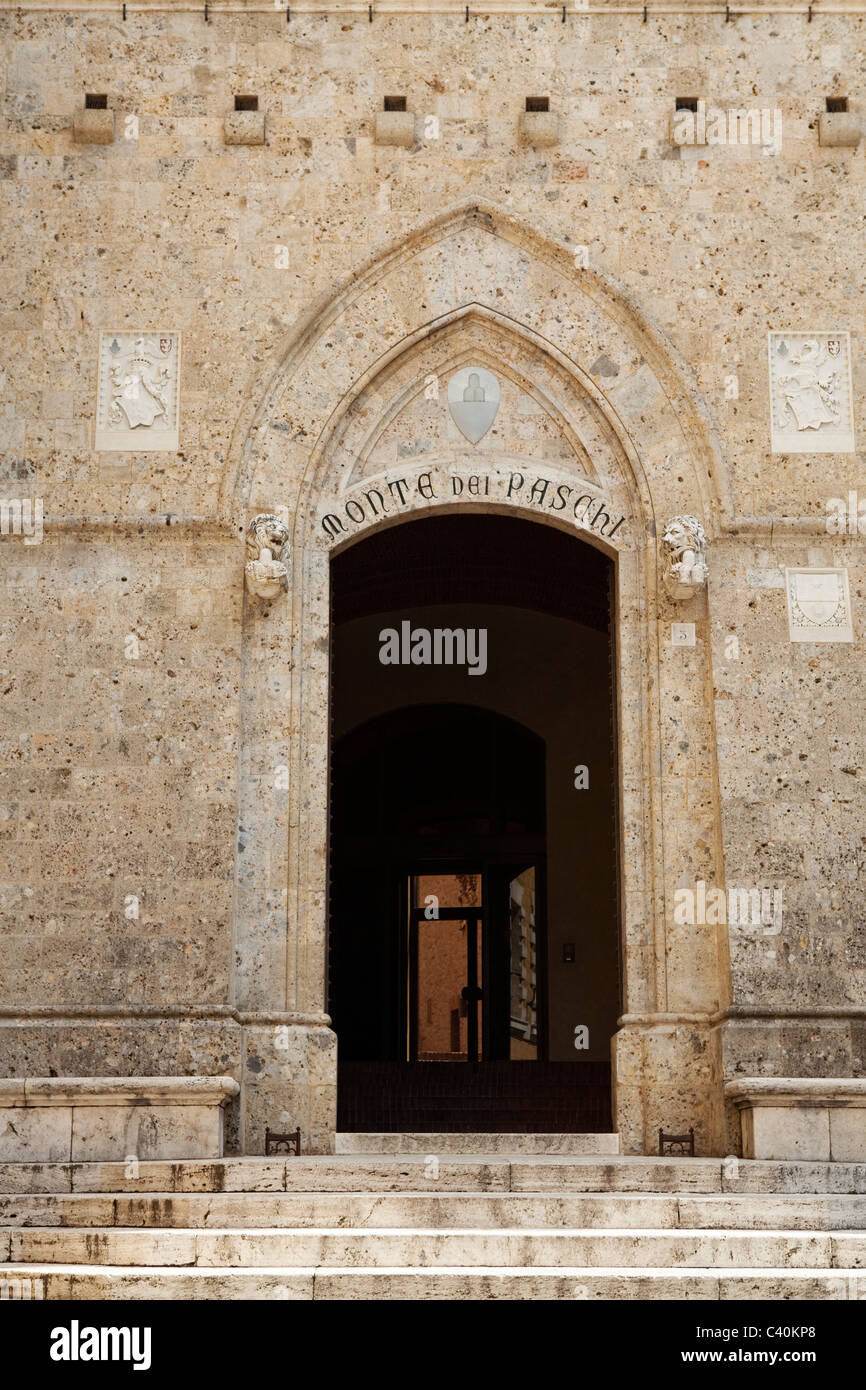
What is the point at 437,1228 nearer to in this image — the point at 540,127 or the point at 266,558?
the point at 266,558

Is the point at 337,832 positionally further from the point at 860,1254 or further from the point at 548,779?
the point at 860,1254

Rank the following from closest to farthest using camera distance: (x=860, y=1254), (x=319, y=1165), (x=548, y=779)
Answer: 1. (x=860, y=1254)
2. (x=319, y=1165)
3. (x=548, y=779)

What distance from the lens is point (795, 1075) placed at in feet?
33.8

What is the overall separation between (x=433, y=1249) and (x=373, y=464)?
17.0ft

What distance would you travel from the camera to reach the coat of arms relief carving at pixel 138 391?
37.0 ft

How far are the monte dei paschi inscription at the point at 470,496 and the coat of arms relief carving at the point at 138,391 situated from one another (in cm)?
107

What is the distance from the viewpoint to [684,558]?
11000 millimetres

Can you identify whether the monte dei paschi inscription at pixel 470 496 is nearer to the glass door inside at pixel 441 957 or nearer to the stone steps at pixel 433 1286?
the stone steps at pixel 433 1286

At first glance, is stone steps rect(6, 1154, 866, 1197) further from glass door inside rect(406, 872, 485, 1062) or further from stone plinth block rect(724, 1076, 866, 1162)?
glass door inside rect(406, 872, 485, 1062)

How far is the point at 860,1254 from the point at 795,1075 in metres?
2.60

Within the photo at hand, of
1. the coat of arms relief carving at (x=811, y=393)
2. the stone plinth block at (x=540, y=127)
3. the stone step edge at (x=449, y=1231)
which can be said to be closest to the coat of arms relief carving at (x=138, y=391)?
the stone plinth block at (x=540, y=127)

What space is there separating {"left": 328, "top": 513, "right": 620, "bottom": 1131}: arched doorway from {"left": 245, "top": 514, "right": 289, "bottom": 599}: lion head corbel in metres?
4.92
